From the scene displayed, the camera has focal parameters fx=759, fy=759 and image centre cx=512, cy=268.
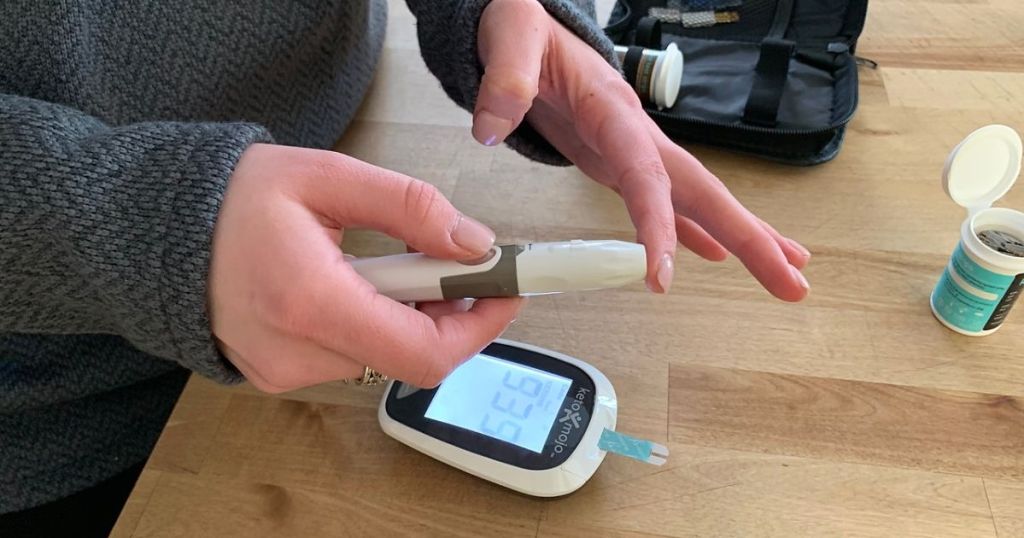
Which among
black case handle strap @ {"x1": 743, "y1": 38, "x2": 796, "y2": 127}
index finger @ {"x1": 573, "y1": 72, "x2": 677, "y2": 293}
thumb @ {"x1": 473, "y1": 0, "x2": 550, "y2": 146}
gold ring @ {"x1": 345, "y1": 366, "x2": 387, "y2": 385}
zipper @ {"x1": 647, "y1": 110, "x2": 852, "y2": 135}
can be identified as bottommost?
gold ring @ {"x1": 345, "y1": 366, "x2": 387, "y2": 385}

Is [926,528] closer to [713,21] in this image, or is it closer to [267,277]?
[267,277]

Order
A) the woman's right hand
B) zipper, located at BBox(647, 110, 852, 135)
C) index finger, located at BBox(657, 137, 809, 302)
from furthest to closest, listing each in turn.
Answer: zipper, located at BBox(647, 110, 852, 135), index finger, located at BBox(657, 137, 809, 302), the woman's right hand

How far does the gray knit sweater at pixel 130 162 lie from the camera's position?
1.37 ft

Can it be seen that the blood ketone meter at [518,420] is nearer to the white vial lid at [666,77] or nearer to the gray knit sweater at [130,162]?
the gray knit sweater at [130,162]

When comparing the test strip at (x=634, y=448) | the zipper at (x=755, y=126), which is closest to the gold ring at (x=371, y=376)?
the test strip at (x=634, y=448)

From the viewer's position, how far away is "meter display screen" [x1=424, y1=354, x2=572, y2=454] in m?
0.51

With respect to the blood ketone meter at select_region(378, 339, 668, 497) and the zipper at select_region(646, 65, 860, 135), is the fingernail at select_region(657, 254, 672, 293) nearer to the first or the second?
the blood ketone meter at select_region(378, 339, 668, 497)

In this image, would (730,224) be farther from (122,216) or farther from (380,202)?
(122,216)

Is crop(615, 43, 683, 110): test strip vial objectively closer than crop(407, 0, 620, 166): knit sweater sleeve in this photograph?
No

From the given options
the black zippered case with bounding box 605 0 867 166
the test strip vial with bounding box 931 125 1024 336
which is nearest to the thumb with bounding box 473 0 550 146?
the black zippered case with bounding box 605 0 867 166

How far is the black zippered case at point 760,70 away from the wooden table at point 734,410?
3 cm

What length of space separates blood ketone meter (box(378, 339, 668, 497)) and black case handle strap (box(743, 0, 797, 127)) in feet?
1.04

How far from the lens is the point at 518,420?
519mm

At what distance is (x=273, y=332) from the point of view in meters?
0.42
